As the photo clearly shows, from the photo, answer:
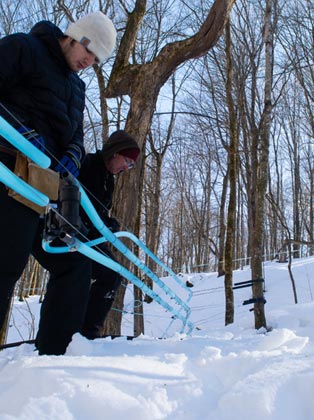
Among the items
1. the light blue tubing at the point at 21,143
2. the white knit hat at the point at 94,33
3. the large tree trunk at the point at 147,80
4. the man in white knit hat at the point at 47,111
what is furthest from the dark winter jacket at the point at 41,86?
the large tree trunk at the point at 147,80

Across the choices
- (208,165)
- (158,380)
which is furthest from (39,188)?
(208,165)

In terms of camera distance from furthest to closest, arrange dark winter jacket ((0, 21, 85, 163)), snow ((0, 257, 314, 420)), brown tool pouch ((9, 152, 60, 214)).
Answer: dark winter jacket ((0, 21, 85, 163))
brown tool pouch ((9, 152, 60, 214))
snow ((0, 257, 314, 420))

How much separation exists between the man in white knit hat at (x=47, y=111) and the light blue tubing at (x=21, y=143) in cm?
14

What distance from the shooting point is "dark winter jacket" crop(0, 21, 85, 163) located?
172cm

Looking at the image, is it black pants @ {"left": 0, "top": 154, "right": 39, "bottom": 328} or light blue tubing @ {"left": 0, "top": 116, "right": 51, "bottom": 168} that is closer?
light blue tubing @ {"left": 0, "top": 116, "right": 51, "bottom": 168}

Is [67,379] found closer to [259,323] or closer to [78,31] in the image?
[78,31]

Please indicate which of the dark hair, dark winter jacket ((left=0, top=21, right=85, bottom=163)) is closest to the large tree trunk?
the dark hair

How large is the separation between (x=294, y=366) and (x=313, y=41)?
1252 centimetres

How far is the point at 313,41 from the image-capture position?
38.8 ft

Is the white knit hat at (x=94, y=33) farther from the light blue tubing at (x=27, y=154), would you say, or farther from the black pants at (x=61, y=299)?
the black pants at (x=61, y=299)

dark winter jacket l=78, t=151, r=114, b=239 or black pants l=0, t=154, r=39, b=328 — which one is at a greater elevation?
dark winter jacket l=78, t=151, r=114, b=239

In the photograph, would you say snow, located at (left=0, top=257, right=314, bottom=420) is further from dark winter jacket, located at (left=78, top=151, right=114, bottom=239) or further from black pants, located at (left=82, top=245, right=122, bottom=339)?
dark winter jacket, located at (left=78, top=151, right=114, bottom=239)

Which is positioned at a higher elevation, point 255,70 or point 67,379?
point 255,70

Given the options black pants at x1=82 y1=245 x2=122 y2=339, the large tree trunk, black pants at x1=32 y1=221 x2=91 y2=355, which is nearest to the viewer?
black pants at x1=32 y1=221 x2=91 y2=355
